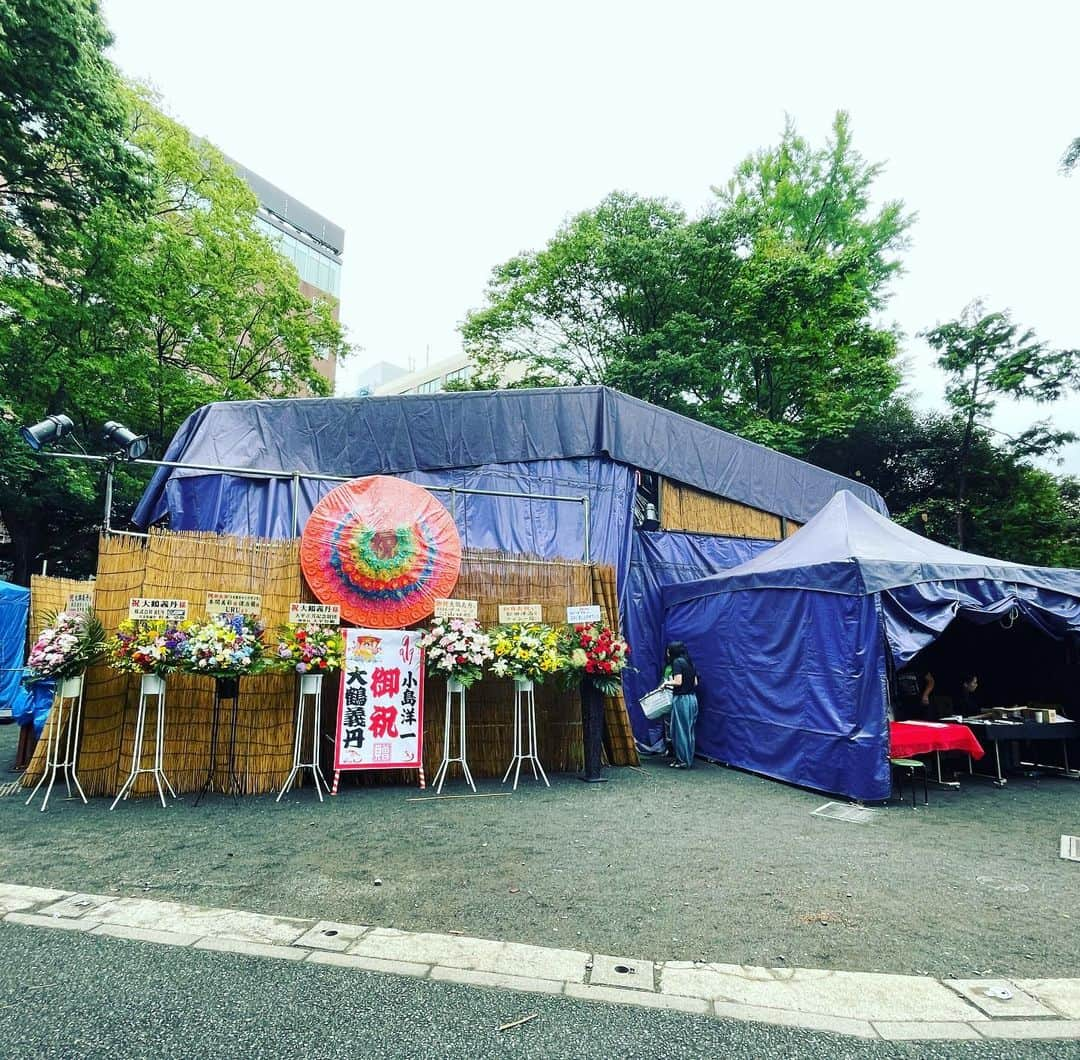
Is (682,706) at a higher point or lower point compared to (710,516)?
lower

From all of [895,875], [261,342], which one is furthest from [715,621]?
[261,342]

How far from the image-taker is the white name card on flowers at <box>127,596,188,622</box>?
5746mm

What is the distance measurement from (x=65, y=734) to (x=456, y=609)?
3.70 m

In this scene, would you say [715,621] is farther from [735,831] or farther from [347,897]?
[347,897]

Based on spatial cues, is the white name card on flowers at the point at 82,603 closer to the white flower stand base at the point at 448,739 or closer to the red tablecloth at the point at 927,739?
the white flower stand base at the point at 448,739

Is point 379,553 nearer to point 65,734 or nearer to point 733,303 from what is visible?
point 65,734

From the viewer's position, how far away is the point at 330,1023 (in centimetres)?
242

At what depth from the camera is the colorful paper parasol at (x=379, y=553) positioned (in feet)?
21.8

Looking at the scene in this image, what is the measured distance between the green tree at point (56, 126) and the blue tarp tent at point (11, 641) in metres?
5.76

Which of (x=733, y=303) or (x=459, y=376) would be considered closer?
(x=733, y=303)

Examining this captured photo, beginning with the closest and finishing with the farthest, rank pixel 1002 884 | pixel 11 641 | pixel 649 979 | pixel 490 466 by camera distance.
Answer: pixel 649 979
pixel 1002 884
pixel 490 466
pixel 11 641

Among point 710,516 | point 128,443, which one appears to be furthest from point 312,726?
point 710,516

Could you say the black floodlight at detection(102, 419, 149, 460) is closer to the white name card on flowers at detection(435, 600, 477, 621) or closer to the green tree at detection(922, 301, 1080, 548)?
the white name card on flowers at detection(435, 600, 477, 621)

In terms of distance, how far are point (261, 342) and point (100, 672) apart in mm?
14052
